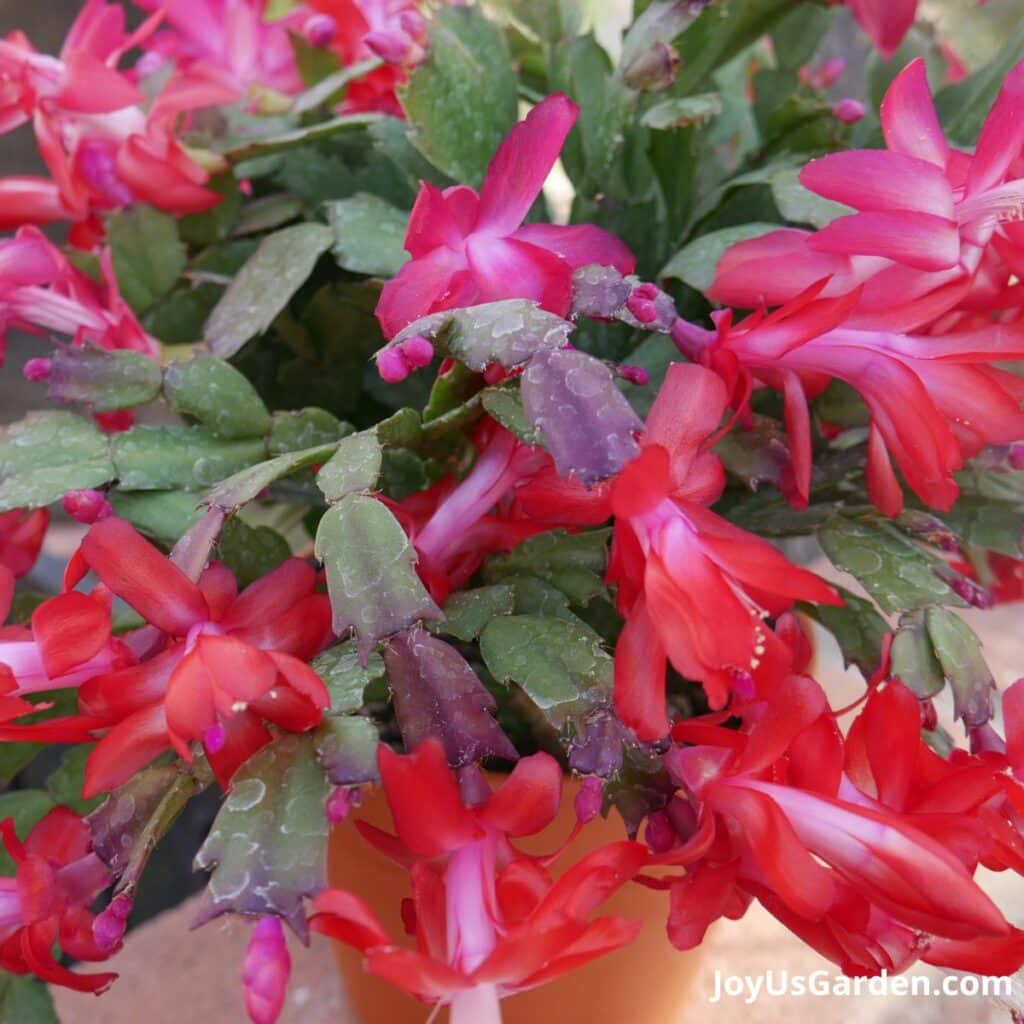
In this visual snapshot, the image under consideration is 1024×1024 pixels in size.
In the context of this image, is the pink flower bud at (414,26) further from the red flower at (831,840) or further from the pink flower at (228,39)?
the red flower at (831,840)

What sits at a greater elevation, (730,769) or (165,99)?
(165,99)

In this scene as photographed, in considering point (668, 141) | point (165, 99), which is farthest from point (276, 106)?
point (668, 141)

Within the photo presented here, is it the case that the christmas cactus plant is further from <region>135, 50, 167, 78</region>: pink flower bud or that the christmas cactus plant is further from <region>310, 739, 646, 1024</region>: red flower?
<region>135, 50, 167, 78</region>: pink flower bud

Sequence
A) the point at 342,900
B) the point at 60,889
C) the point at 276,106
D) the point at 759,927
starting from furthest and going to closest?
the point at 759,927 < the point at 276,106 < the point at 60,889 < the point at 342,900

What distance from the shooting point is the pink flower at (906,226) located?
1.30 feet

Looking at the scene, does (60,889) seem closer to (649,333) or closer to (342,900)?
(342,900)

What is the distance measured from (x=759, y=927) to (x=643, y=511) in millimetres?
616

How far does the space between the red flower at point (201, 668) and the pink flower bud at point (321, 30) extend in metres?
0.44

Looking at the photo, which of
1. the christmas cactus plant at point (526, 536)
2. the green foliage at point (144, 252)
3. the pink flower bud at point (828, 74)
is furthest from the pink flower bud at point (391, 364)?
the pink flower bud at point (828, 74)

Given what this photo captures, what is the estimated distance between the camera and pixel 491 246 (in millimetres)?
421

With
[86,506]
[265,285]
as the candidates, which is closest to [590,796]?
[86,506]

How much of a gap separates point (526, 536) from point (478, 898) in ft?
0.57

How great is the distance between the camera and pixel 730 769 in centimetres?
38

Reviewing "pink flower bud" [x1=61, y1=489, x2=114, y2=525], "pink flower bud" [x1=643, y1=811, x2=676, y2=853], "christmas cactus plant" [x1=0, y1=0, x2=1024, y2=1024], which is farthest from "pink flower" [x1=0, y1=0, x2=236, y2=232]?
"pink flower bud" [x1=643, y1=811, x2=676, y2=853]
